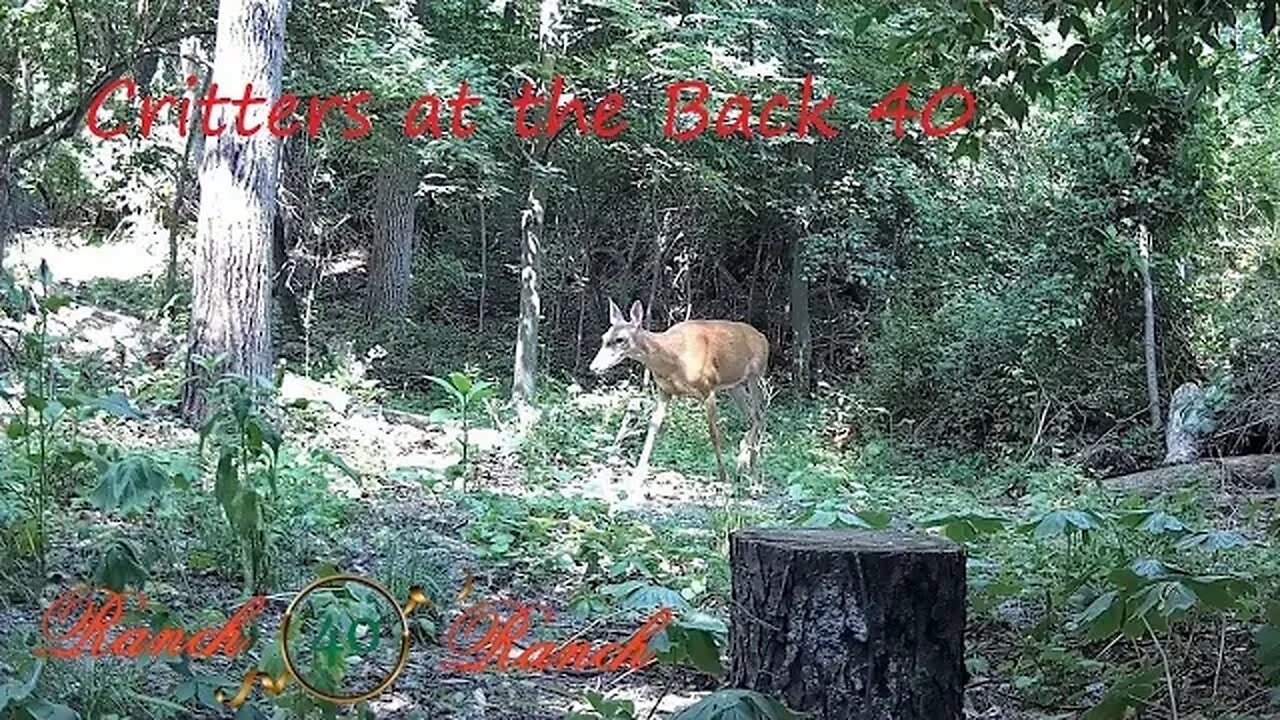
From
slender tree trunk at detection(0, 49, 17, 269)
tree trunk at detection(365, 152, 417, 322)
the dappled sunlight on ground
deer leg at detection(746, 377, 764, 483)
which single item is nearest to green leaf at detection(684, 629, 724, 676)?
deer leg at detection(746, 377, 764, 483)

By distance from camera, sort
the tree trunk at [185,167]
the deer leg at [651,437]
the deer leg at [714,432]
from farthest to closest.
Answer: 1. the tree trunk at [185,167]
2. the deer leg at [714,432]
3. the deer leg at [651,437]

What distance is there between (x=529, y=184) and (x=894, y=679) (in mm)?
9776

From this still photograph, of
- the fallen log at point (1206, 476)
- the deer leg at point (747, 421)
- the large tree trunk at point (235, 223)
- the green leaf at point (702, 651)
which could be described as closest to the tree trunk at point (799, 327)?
the deer leg at point (747, 421)

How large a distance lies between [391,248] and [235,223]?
6004 millimetres

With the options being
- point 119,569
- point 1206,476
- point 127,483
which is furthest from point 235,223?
point 1206,476

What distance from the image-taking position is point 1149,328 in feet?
34.7

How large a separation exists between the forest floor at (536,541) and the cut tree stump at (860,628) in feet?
1.08

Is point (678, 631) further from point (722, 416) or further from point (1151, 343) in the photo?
point (722, 416)

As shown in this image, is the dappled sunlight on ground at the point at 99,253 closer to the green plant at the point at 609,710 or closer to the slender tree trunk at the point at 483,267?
the slender tree trunk at the point at 483,267

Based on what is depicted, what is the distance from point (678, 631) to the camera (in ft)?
8.87

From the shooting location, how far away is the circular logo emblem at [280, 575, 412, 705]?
10.4ft

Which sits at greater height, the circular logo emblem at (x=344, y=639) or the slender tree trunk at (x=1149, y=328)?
the slender tree trunk at (x=1149, y=328)

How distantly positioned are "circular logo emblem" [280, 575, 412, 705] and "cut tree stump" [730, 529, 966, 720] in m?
1.05

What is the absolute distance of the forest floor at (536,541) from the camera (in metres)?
3.75
